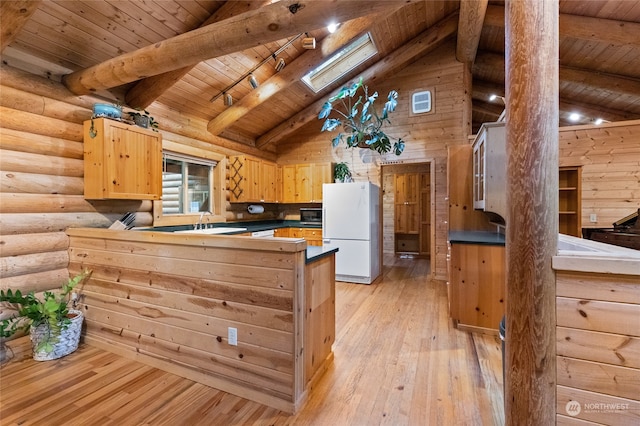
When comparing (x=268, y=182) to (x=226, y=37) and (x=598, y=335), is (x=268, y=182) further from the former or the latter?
(x=598, y=335)

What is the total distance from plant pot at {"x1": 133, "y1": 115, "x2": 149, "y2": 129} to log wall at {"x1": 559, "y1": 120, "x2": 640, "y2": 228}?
18.2ft

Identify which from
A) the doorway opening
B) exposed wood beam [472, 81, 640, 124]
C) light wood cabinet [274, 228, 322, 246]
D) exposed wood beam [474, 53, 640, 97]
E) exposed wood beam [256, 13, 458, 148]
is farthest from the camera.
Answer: the doorway opening

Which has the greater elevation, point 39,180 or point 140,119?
point 140,119

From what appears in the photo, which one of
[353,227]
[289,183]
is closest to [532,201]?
[353,227]

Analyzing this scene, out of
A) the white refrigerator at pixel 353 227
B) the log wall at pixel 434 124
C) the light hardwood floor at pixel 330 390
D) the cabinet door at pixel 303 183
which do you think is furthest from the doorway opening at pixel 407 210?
the light hardwood floor at pixel 330 390

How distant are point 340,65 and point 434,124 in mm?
1913

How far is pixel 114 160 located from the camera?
272 cm

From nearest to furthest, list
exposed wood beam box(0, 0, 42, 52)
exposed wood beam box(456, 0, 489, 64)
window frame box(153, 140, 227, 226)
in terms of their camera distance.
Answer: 1. exposed wood beam box(0, 0, 42, 52)
2. exposed wood beam box(456, 0, 489, 64)
3. window frame box(153, 140, 227, 226)

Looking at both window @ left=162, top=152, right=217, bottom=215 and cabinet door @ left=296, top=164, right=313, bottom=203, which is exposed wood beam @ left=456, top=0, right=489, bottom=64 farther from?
window @ left=162, top=152, right=217, bottom=215

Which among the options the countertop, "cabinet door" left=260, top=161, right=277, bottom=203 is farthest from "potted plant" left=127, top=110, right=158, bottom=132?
"cabinet door" left=260, top=161, right=277, bottom=203

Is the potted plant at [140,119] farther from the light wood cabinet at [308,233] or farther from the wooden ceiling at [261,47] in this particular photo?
the light wood cabinet at [308,233]

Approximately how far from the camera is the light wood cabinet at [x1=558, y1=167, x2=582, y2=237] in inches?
159

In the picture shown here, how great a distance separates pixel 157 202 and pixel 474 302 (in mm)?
3808

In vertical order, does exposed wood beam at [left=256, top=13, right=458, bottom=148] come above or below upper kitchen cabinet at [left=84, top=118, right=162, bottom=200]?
above
